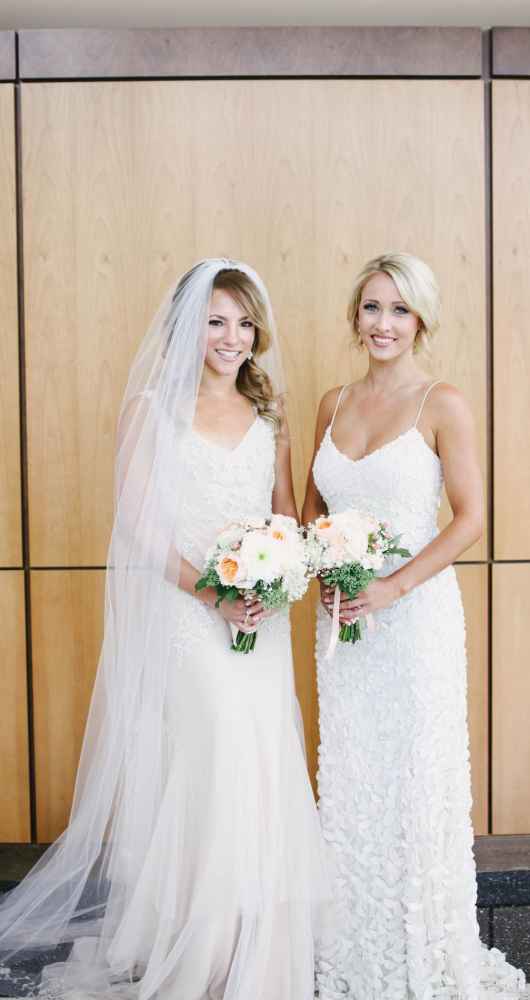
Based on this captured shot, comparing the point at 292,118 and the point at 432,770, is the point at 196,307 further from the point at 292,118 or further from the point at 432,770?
the point at 432,770

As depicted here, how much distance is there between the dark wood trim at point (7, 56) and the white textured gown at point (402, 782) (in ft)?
7.58

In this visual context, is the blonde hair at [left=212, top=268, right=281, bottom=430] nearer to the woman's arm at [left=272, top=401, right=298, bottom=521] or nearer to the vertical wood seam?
the woman's arm at [left=272, top=401, right=298, bottom=521]

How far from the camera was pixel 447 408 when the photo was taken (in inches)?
120

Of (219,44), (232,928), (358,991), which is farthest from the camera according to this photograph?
(219,44)

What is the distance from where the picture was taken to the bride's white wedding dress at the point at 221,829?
9.43 feet

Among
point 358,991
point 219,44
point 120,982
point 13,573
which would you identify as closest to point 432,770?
point 358,991

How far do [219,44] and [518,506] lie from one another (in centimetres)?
242

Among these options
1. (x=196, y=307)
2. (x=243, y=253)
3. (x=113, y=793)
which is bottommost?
(x=113, y=793)

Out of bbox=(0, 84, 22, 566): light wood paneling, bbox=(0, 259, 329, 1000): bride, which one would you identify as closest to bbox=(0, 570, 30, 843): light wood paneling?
bbox=(0, 84, 22, 566): light wood paneling

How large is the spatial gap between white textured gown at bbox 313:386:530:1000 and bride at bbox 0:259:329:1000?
0.45 feet

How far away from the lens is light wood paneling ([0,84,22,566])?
4008 millimetres

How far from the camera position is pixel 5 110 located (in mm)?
4000

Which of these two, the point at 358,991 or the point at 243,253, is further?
the point at 243,253

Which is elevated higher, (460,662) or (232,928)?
(460,662)
